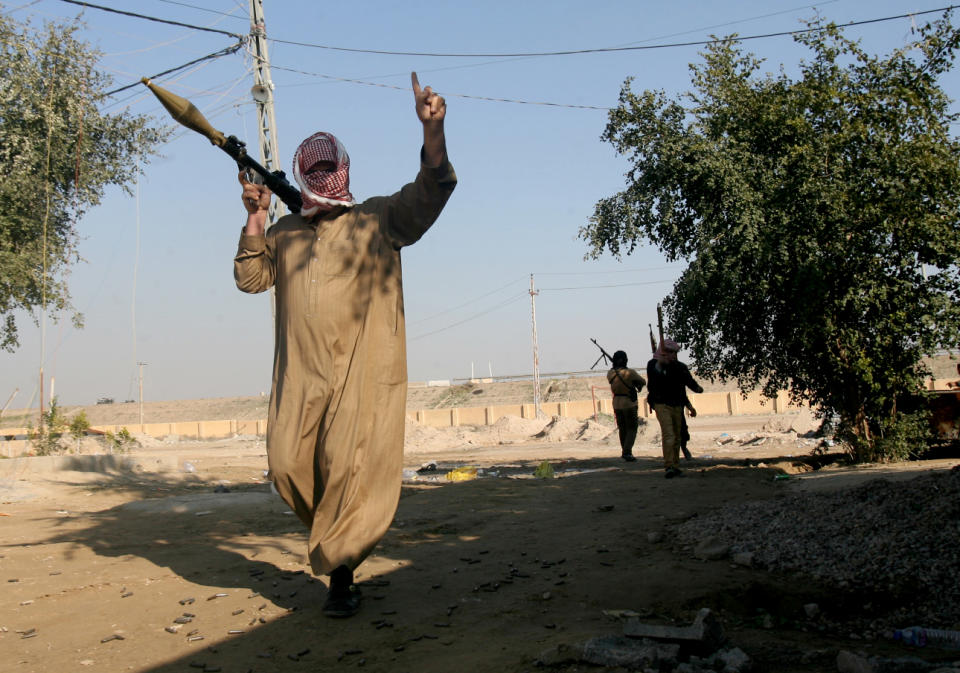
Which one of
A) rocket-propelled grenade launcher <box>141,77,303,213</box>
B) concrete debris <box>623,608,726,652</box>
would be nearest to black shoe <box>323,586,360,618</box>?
concrete debris <box>623,608,726,652</box>

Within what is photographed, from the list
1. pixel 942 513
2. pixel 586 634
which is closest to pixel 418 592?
pixel 586 634

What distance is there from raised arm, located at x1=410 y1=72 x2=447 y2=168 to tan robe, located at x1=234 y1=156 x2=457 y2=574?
6cm

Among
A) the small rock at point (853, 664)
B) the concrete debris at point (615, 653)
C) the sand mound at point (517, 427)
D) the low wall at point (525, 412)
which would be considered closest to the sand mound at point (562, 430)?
the sand mound at point (517, 427)

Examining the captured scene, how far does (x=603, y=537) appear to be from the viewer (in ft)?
19.2

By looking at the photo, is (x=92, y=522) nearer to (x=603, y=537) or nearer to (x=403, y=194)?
(x=603, y=537)

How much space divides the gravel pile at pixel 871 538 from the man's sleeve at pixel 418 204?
2.88 m

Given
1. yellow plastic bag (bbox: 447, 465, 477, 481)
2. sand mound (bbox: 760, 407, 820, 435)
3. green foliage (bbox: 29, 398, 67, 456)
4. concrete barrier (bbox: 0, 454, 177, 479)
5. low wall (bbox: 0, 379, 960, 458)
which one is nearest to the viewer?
yellow plastic bag (bbox: 447, 465, 477, 481)

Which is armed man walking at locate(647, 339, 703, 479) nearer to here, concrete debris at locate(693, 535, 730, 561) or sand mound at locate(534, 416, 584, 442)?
concrete debris at locate(693, 535, 730, 561)

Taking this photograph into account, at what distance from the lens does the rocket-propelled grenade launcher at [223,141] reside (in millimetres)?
4066

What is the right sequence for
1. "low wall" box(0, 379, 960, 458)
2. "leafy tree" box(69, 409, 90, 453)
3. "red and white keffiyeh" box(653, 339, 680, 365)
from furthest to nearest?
"low wall" box(0, 379, 960, 458)
"leafy tree" box(69, 409, 90, 453)
"red and white keffiyeh" box(653, 339, 680, 365)

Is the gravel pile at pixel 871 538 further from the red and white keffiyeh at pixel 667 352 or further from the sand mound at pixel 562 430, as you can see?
the sand mound at pixel 562 430

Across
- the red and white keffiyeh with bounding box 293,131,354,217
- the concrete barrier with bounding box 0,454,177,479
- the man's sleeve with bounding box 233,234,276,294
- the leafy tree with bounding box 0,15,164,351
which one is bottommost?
the concrete barrier with bounding box 0,454,177,479

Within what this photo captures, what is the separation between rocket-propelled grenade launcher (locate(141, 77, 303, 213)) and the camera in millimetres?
4066

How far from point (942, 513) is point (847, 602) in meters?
1.21
